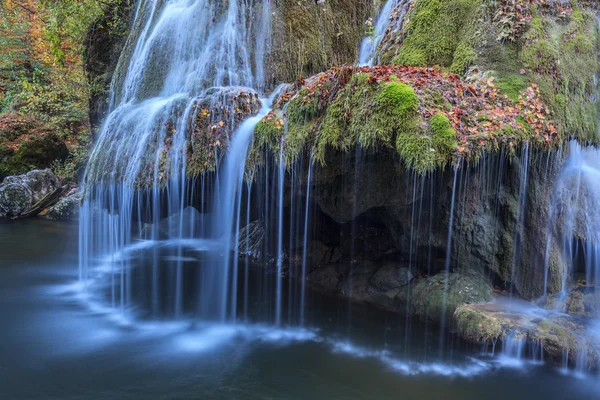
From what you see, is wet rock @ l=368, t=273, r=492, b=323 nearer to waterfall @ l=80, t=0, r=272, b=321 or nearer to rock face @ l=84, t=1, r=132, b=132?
waterfall @ l=80, t=0, r=272, b=321

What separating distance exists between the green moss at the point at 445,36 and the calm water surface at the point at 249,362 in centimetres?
432

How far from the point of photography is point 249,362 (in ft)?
17.2

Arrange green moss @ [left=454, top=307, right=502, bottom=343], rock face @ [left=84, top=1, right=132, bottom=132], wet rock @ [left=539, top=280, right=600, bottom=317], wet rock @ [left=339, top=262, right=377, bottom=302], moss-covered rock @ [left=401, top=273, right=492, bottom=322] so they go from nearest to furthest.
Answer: green moss @ [left=454, top=307, right=502, bottom=343] < wet rock @ [left=539, top=280, right=600, bottom=317] < moss-covered rock @ [left=401, top=273, right=492, bottom=322] < wet rock @ [left=339, top=262, right=377, bottom=302] < rock face @ [left=84, top=1, right=132, bottom=132]

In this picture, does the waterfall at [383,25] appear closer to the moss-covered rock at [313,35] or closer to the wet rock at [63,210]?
the moss-covered rock at [313,35]

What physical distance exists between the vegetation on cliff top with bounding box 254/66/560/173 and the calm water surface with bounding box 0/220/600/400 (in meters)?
2.55

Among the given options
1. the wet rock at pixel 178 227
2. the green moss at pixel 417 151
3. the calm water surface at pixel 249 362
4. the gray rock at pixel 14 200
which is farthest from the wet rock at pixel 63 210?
the green moss at pixel 417 151

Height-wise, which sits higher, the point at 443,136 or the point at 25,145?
the point at 25,145

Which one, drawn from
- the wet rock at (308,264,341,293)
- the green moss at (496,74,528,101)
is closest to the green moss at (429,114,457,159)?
the green moss at (496,74,528,101)

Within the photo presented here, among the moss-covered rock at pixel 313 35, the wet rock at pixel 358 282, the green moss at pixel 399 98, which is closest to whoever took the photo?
the green moss at pixel 399 98

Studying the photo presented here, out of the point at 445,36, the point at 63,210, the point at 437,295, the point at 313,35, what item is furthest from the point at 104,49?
the point at 437,295

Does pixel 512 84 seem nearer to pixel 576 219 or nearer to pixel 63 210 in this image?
pixel 576 219

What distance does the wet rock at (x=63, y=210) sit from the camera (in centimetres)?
1576

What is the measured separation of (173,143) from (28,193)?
40.7 ft

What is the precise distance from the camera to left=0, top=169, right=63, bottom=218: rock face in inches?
596
